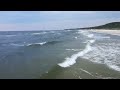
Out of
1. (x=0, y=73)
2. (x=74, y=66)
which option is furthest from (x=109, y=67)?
(x=0, y=73)
